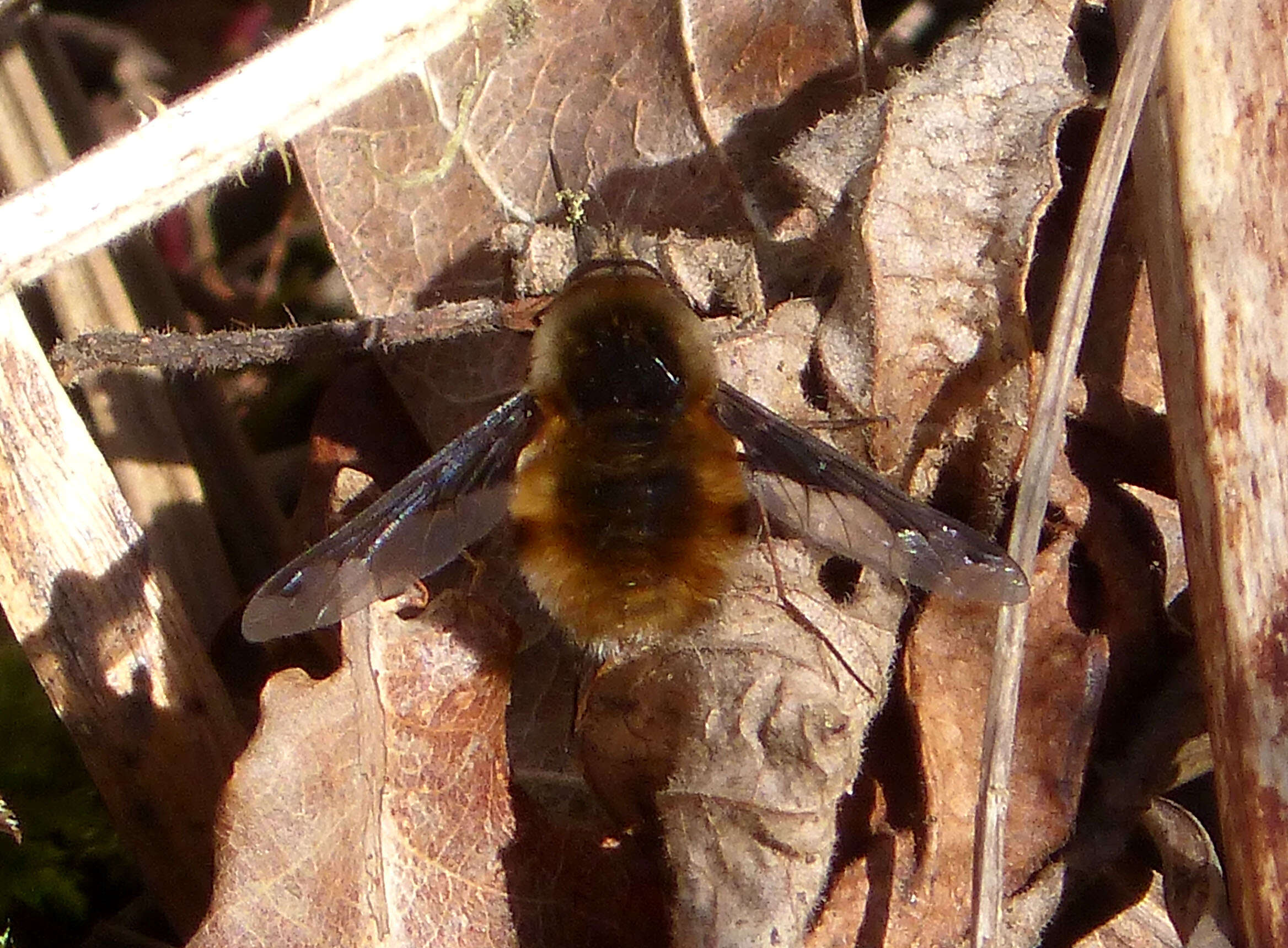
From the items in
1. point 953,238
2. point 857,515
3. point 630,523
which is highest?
point 953,238

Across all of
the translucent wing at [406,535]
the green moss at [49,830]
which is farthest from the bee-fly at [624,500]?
the green moss at [49,830]

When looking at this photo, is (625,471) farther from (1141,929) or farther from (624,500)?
(1141,929)

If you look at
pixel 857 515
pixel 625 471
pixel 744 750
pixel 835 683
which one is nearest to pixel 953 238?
pixel 857 515

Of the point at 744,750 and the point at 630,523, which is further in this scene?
the point at 630,523

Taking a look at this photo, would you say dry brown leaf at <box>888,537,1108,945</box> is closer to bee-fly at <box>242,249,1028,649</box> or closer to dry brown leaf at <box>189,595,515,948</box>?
bee-fly at <box>242,249,1028,649</box>

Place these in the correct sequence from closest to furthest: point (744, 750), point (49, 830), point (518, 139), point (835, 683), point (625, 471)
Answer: point (744, 750)
point (835, 683)
point (625, 471)
point (49, 830)
point (518, 139)

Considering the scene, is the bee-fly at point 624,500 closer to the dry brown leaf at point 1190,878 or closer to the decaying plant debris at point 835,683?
the decaying plant debris at point 835,683

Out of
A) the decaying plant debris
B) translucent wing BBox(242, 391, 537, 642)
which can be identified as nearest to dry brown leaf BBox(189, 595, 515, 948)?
the decaying plant debris
